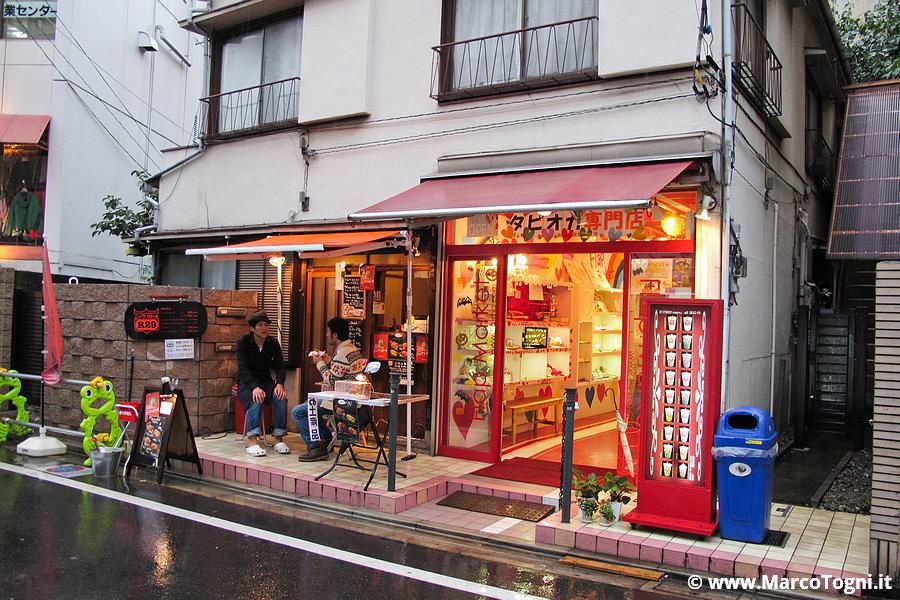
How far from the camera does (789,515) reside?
7.21 metres

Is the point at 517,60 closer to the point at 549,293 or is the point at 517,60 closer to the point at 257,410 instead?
the point at 549,293

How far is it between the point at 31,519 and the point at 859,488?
9.07 meters

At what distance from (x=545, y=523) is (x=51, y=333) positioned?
25.2 feet

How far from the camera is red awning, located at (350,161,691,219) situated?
6.89 metres

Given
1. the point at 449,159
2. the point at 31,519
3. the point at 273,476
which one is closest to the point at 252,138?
the point at 449,159

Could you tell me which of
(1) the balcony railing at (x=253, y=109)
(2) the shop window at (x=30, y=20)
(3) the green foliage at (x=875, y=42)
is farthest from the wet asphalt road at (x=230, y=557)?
(3) the green foliage at (x=875, y=42)

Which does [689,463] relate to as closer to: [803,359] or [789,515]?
[789,515]

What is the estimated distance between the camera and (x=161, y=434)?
8742mm

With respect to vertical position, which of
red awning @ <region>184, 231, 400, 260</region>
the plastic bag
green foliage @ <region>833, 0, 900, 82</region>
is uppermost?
green foliage @ <region>833, 0, 900, 82</region>

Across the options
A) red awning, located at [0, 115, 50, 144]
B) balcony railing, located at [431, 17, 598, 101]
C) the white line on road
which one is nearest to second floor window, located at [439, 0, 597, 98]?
balcony railing, located at [431, 17, 598, 101]

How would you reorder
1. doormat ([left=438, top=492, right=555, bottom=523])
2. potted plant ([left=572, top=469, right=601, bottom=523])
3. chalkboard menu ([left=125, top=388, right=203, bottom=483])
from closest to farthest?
potted plant ([left=572, top=469, right=601, bottom=523])
doormat ([left=438, top=492, right=555, bottom=523])
chalkboard menu ([left=125, top=388, right=203, bottom=483])

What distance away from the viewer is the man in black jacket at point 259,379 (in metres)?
9.65

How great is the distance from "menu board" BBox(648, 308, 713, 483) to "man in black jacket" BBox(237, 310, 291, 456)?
517 cm

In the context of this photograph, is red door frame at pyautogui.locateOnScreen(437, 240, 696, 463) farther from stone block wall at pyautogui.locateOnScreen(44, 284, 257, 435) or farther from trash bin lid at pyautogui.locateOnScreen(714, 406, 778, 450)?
stone block wall at pyautogui.locateOnScreen(44, 284, 257, 435)
